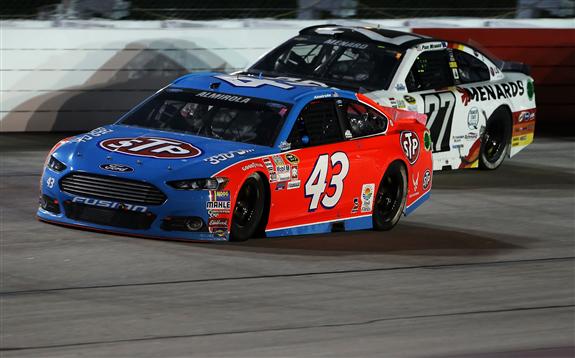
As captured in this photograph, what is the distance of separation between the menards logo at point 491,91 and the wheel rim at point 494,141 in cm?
34

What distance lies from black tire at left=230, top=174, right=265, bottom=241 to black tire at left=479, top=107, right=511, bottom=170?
546 centimetres

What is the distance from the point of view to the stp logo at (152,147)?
9.73m

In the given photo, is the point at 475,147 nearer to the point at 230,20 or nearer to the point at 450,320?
the point at 230,20

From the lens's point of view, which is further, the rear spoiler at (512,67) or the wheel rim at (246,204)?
the rear spoiler at (512,67)

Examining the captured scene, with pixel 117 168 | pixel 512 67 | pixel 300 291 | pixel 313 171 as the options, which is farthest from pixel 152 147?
pixel 512 67

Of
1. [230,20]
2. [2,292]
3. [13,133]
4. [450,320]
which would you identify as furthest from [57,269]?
[230,20]

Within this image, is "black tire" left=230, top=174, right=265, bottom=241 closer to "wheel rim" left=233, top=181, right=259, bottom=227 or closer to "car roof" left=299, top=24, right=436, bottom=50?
"wheel rim" left=233, top=181, right=259, bottom=227

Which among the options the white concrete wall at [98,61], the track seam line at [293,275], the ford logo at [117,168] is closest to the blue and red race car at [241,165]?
the ford logo at [117,168]

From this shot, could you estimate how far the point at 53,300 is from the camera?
8.09m

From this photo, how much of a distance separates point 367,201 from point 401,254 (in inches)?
31.3

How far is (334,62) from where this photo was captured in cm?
1412

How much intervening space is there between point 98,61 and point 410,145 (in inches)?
236

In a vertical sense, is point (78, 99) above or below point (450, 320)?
below

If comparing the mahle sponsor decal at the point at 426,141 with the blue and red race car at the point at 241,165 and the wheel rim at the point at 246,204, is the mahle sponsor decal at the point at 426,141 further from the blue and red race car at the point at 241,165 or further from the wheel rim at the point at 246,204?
the wheel rim at the point at 246,204
